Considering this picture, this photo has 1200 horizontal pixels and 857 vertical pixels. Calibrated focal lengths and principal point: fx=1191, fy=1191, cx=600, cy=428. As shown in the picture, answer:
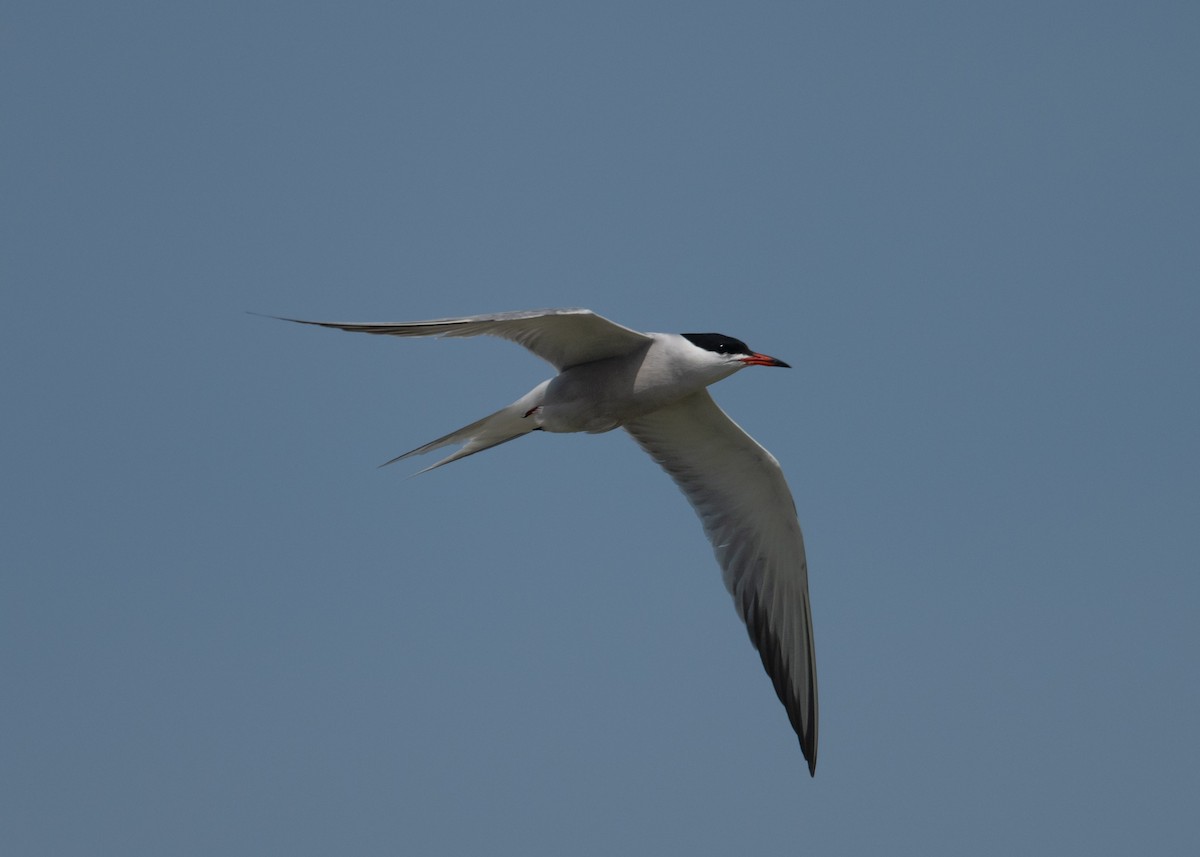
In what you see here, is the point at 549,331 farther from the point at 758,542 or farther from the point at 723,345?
the point at 758,542

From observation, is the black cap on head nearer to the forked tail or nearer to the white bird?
the white bird

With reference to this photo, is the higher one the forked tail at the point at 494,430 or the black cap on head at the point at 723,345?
the black cap on head at the point at 723,345

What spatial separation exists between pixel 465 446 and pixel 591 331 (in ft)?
5.11

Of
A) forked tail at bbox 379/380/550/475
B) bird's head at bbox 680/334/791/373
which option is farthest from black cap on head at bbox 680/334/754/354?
forked tail at bbox 379/380/550/475

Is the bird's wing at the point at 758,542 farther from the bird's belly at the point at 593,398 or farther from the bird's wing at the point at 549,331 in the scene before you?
the bird's wing at the point at 549,331

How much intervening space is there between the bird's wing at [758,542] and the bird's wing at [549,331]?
1.18 meters

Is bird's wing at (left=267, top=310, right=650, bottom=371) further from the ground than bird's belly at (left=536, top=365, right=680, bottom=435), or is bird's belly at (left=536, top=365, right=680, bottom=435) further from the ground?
bird's wing at (left=267, top=310, right=650, bottom=371)

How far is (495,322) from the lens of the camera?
6.98 metres

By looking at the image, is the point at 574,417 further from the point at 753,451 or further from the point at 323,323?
the point at 323,323

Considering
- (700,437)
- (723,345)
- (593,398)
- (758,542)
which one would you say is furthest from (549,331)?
(758,542)

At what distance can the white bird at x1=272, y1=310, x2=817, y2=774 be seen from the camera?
26.5 ft

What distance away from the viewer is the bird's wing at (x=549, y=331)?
6.58 metres

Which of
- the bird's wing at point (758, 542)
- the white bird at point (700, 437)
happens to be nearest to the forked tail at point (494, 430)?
the white bird at point (700, 437)

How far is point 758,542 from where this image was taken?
960 cm
